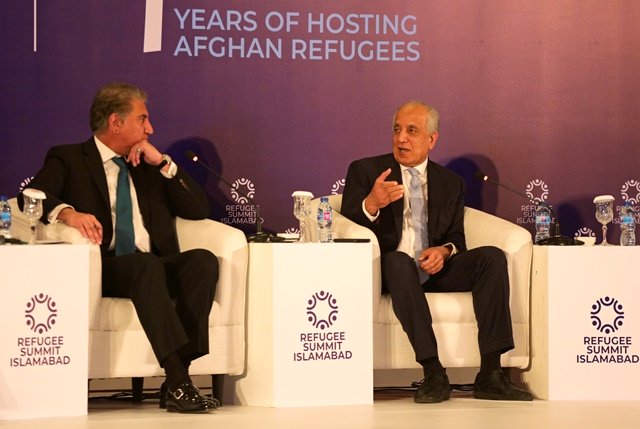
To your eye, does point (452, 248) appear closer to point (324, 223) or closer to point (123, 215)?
point (324, 223)

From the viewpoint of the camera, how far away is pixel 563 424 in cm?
411

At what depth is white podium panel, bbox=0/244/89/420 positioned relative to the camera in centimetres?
420

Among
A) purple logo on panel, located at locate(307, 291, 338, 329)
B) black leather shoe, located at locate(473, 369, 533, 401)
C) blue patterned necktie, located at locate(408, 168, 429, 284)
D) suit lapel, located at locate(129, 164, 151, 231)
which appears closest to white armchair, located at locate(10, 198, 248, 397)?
suit lapel, located at locate(129, 164, 151, 231)

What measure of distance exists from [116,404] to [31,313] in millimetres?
861

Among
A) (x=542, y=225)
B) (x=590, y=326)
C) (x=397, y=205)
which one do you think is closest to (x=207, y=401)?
(x=397, y=205)

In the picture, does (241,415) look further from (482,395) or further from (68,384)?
(482,395)

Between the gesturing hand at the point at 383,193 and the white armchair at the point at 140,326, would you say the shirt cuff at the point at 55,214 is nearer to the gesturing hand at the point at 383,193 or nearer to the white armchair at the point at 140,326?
A: the white armchair at the point at 140,326

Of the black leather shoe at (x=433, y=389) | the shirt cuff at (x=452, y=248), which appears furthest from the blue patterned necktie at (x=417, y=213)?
the black leather shoe at (x=433, y=389)

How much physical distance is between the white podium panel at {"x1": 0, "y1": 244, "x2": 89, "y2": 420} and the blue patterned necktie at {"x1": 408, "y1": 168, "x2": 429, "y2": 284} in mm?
1571

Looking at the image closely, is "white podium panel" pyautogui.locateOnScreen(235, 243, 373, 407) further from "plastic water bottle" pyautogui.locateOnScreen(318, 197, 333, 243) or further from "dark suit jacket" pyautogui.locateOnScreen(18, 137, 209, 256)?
"dark suit jacket" pyautogui.locateOnScreen(18, 137, 209, 256)

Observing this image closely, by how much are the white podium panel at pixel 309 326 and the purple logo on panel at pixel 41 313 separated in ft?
2.77

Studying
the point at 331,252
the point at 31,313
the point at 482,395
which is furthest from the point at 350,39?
the point at 31,313

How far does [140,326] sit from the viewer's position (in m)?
4.50

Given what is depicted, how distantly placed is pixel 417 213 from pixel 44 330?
1.80 m
